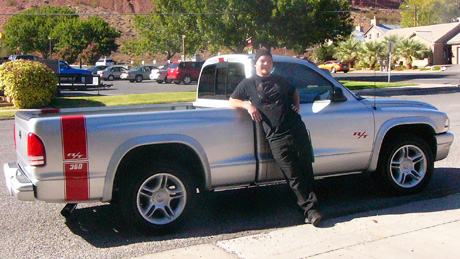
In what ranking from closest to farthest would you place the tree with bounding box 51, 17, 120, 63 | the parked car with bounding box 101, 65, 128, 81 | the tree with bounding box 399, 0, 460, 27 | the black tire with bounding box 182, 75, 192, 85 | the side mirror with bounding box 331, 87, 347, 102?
the side mirror with bounding box 331, 87, 347, 102, the black tire with bounding box 182, 75, 192, 85, the parked car with bounding box 101, 65, 128, 81, the tree with bounding box 51, 17, 120, 63, the tree with bounding box 399, 0, 460, 27

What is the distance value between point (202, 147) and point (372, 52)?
2324 inches

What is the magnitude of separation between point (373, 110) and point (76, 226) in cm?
377

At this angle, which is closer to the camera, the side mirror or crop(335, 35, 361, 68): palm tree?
the side mirror

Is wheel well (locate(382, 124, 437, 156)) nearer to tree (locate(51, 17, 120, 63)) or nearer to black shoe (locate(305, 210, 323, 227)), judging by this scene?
black shoe (locate(305, 210, 323, 227))

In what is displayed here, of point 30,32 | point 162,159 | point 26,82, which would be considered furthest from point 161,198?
point 30,32

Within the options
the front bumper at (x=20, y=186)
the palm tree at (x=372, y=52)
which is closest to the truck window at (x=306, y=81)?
the front bumper at (x=20, y=186)

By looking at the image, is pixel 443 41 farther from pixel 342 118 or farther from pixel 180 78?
pixel 342 118

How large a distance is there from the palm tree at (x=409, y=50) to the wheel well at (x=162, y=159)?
61462 mm

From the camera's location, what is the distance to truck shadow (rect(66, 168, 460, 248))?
→ 556 cm

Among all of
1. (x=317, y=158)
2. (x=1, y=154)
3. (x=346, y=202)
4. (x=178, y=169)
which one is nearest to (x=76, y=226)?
(x=178, y=169)

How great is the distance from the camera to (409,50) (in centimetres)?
6325

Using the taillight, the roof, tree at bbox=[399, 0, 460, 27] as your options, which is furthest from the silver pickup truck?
tree at bbox=[399, 0, 460, 27]

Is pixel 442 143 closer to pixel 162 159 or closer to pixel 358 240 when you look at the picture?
pixel 358 240

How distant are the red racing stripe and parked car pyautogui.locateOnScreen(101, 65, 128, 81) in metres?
45.9
